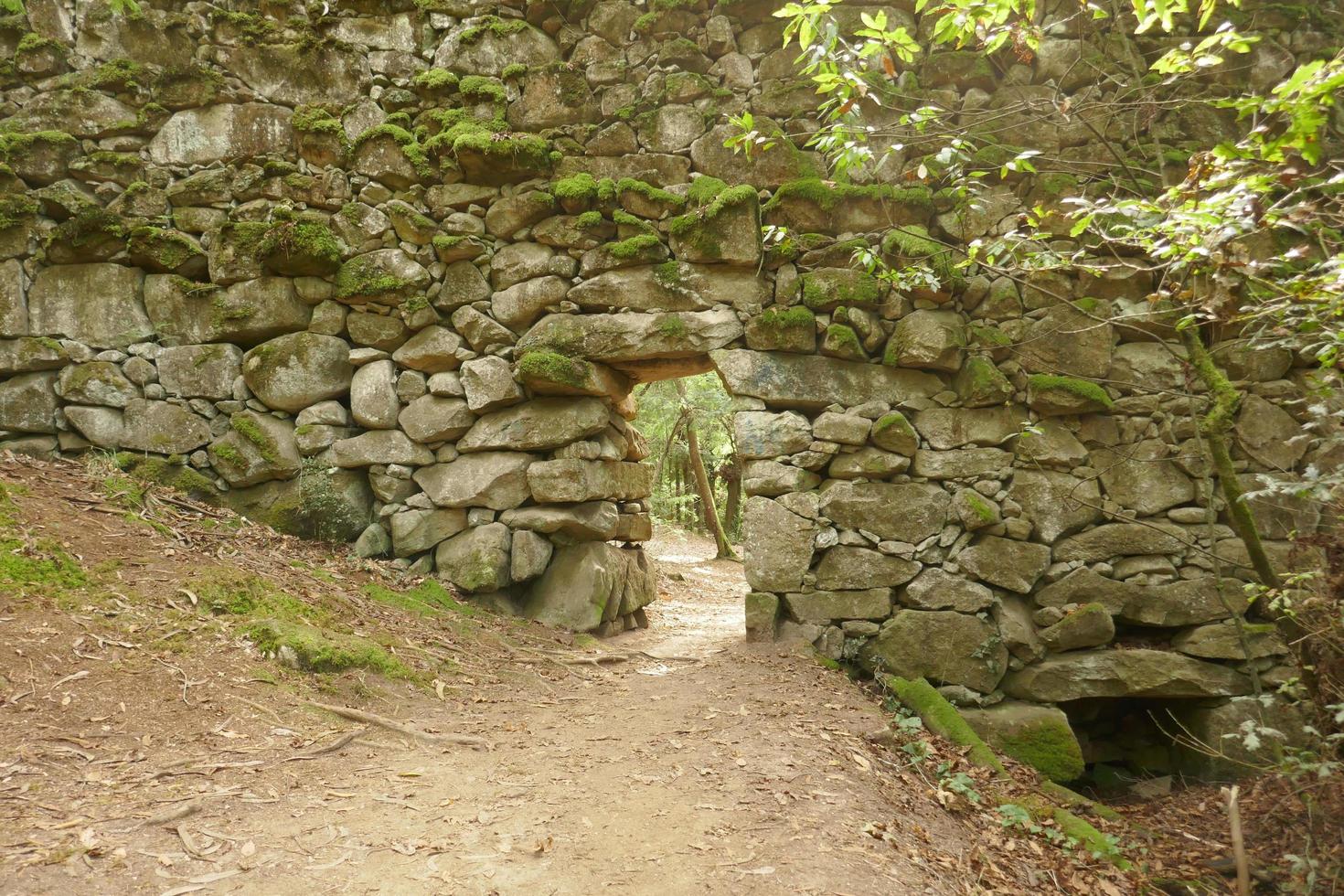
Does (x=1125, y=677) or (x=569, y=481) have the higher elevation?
(x=569, y=481)

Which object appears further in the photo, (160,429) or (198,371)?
(198,371)

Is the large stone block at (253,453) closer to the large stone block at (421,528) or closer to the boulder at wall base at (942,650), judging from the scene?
the large stone block at (421,528)

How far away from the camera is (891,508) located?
566cm

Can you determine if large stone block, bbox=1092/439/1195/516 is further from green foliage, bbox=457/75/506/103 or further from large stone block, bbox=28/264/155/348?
large stone block, bbox=28/264/155/348

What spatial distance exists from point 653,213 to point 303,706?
4.33 metres

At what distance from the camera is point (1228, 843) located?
13.5ft

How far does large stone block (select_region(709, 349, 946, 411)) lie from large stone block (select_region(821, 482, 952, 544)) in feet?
2.25

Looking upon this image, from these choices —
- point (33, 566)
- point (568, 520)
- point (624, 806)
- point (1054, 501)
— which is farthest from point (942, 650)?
point (33, 566)

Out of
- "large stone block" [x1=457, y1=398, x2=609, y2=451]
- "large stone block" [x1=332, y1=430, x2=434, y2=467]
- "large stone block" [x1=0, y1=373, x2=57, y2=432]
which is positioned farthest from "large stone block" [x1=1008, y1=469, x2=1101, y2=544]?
"large stone block" [x1=0, y1=373, x2=57, y2=432]

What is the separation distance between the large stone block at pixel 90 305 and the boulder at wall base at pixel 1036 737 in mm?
7228

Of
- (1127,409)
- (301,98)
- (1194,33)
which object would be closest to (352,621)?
(301,98)

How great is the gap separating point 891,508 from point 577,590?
2.62 metres

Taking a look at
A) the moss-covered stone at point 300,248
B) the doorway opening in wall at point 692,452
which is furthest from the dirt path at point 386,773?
the doorway opening in wall at point 692,452

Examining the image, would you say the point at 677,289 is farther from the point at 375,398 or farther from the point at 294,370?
the point at 294,370
